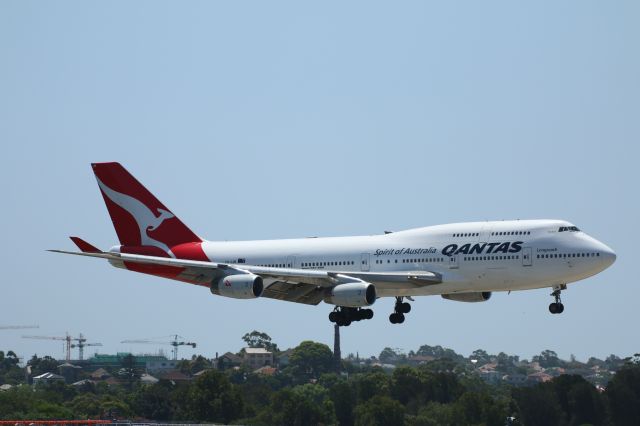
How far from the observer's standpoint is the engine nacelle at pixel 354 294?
2618 inches

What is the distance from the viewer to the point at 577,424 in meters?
108

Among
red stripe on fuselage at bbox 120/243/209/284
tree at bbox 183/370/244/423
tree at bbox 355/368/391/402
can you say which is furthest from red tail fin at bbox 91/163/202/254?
tree at bbox 355/368/391/402

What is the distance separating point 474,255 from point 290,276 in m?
10.4

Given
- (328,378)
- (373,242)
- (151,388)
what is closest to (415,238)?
(373,242)

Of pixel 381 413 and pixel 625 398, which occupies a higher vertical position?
pixel 625 398

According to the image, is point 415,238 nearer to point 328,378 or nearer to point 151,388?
point 151,388

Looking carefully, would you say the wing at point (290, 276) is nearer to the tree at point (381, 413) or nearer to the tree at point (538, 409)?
the tree at point (381, 413)

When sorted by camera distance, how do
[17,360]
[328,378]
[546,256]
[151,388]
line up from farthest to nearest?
[17,360] → [328,378] → [151,388] → [546,256]

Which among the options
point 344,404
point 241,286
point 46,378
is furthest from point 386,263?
point 46,378

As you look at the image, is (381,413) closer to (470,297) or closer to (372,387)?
(372,387)

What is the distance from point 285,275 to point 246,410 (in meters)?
45.4

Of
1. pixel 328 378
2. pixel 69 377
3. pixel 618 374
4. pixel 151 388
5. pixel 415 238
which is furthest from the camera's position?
pixel 69 377

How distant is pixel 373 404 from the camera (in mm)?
106688

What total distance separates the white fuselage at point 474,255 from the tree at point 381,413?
117ft
